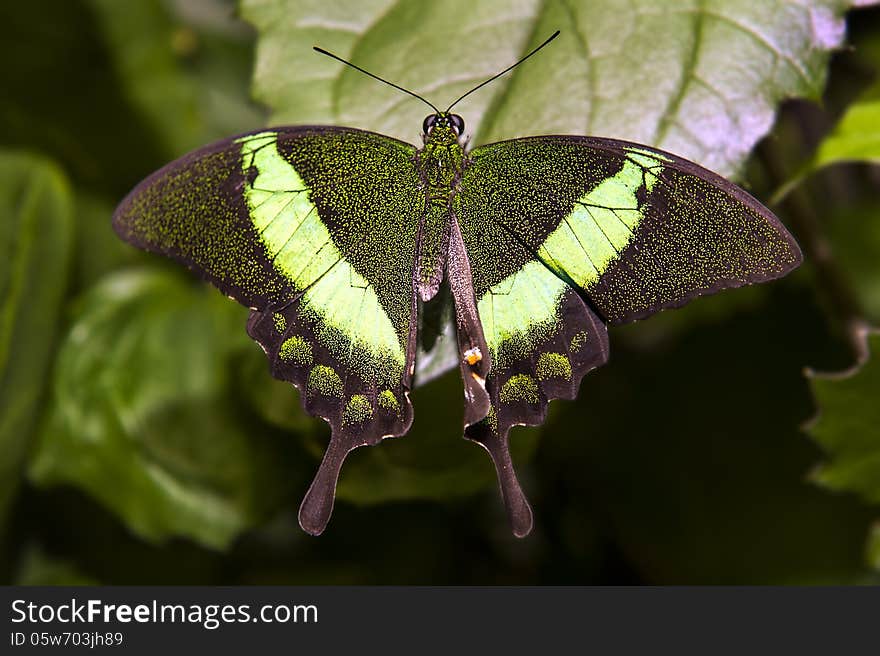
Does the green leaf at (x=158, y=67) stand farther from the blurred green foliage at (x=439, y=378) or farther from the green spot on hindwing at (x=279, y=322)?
the green spot on hindwing at (x=279, y=322)

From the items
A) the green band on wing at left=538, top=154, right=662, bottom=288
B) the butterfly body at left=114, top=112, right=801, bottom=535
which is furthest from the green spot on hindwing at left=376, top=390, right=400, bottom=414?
the green band on wing at left=538, top=154, right=662, bottom=288

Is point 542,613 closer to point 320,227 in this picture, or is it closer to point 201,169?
point 320,227

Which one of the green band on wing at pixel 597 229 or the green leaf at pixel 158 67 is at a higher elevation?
the green band on wing at pixel 597 229

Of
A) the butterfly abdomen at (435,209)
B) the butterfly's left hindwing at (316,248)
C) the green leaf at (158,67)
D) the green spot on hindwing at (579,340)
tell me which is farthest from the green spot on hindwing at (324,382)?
the green leaf at (158,67)

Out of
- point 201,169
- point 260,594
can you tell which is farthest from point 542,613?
point 201,169

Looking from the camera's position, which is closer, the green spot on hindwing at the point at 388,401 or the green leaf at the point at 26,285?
the green spot on hindwing at the point at 388,401

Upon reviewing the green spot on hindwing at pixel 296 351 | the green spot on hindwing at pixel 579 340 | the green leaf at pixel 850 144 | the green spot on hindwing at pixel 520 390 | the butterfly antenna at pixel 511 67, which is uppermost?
the green leaf at pixel 850 144

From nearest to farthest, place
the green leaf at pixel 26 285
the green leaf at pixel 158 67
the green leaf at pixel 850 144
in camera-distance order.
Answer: the green leaf at pixel 850 144 < the green leaf at pixel 26 285 < the green leaf at pixel 158 67

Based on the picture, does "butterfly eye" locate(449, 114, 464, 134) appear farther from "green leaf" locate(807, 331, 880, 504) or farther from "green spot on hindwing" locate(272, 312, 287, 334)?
"green leaf" locate(807, 331, 880, 504)
